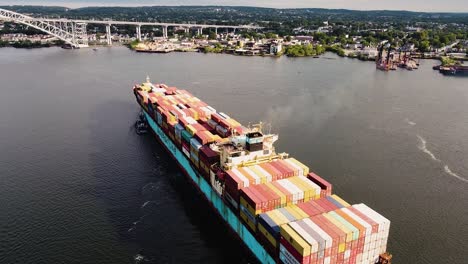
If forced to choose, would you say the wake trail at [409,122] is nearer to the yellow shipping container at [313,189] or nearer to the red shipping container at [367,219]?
the yellow shipping container at [313,189]

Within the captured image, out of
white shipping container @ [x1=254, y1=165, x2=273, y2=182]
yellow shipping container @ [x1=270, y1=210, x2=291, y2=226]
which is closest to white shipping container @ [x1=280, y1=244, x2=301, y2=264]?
yellow shipping container @ [x1=270, y1=210, x2=291, y2=226]

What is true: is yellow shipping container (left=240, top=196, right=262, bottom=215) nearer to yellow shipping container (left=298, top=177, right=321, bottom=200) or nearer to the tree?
yellow shipping container (left=298, top=177, right=321, bottom=200)

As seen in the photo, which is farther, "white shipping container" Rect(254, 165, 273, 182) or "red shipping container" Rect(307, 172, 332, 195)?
"white shipping container" Rect(254, 165, 273, 182)

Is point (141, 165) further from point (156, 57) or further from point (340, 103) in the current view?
point (156, 57)

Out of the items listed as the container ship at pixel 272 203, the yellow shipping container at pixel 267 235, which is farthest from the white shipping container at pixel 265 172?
the yellow shipping container at pixel 267 235

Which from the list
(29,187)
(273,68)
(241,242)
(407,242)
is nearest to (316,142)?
(407,242)
